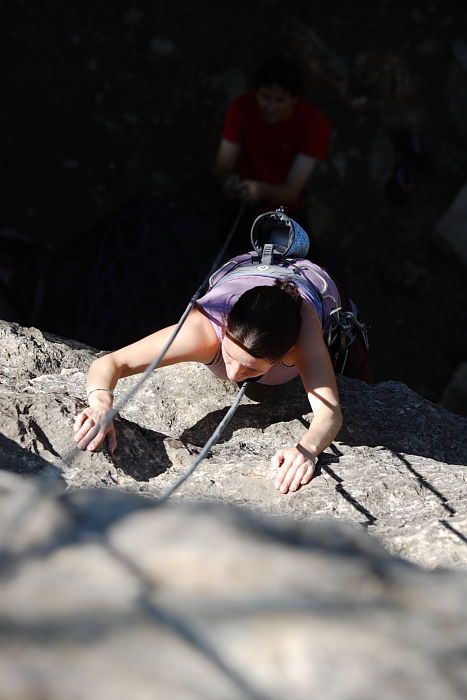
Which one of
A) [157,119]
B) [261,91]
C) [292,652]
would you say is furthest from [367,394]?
[157,119]

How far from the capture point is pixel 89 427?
186 centimetres

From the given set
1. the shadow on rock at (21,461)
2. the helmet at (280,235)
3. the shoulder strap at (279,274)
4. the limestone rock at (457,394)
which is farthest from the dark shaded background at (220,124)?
the shadow on rock at (21,461)

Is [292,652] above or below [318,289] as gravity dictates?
above

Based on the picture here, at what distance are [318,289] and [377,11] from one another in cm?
320

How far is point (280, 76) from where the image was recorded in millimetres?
3213

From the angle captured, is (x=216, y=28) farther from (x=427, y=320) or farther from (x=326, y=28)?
(x=427, y=320)

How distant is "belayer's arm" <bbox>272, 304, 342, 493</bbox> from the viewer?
190cm

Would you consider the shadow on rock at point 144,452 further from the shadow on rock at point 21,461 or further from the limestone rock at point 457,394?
the limestone rock at point 457,394

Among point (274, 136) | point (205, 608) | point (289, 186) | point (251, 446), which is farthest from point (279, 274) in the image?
point (205, 608)

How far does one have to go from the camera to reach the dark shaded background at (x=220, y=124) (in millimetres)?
4535

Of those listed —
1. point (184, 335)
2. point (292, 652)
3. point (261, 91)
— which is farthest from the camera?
point (261, 91)

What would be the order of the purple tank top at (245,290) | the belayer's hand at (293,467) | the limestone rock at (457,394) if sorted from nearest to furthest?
the belayer's hand at (293,467) < the purple tank top at (245,290) < the limestone rock at (457,394)

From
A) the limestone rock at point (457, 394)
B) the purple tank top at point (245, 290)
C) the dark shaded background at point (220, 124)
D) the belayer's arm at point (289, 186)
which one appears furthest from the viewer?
the dark shaded background at point (220, 124)

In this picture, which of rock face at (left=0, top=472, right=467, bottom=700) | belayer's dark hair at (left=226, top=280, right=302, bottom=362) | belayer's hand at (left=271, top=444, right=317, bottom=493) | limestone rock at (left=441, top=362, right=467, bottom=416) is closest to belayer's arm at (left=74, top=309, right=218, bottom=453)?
belayer's dark hair at (left=226, top=280, right=302, bottom=362)
